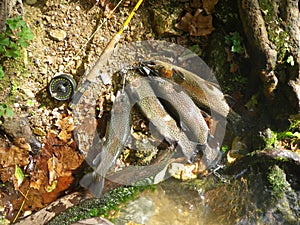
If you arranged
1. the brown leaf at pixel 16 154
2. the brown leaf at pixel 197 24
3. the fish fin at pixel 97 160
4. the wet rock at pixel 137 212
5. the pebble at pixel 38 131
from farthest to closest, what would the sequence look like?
the brown leaf at pixel 197 24
the pebble at pixel 38 131
the fish fin at pixel 97 160
the brown leaf at pixel 16 154
the wet rock at pixel 137 212

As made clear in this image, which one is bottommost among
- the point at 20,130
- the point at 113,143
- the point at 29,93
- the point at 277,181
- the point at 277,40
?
the point at 277,181

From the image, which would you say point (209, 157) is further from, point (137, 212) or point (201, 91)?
point (137, 212)

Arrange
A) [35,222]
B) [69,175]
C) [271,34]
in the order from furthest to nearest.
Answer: [69,175] → [271,34] → [35,222]

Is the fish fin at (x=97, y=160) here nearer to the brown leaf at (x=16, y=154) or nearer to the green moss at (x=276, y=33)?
the brown leaf at (x=16, y=154)

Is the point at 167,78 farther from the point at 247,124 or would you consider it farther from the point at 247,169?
the point at 247,169

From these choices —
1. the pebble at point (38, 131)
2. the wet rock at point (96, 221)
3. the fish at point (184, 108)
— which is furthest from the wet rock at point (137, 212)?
the pebble at point (38, 131)

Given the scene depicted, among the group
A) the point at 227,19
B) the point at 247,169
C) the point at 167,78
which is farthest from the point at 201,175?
the point at 227,19

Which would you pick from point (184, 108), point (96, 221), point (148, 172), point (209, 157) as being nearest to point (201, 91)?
point (184, 108)
